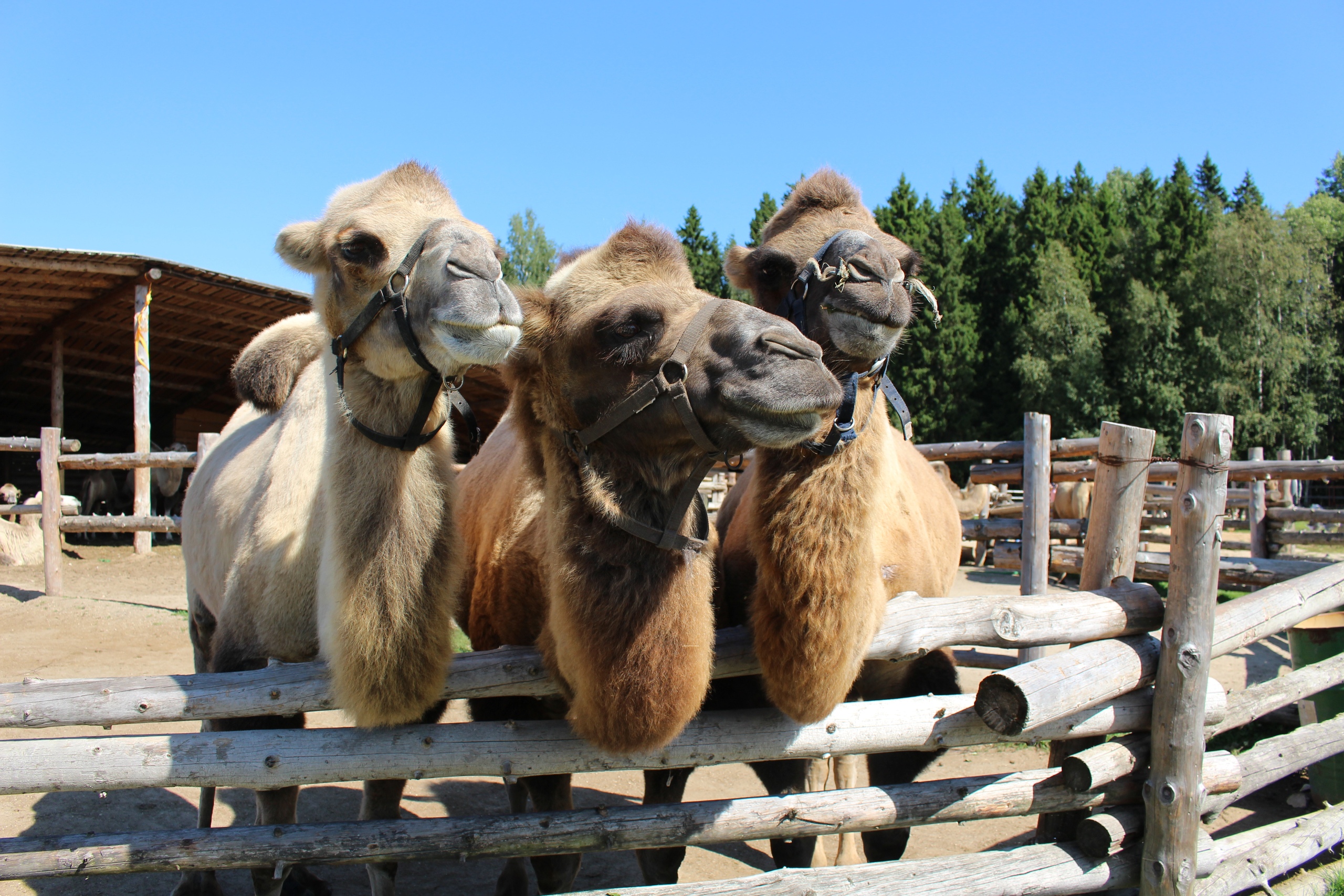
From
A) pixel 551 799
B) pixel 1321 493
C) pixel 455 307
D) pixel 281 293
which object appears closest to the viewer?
pixel 455 307

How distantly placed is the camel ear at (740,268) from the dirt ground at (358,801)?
2.83m

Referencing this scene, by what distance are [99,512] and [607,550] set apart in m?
23.0

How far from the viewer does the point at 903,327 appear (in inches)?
107

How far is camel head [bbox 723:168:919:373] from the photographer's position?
8.70ft

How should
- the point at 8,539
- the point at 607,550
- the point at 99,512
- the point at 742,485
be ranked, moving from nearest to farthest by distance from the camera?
the point at 607,550 → the point at 742,485 → the point at 8,539 → the point at 99,512

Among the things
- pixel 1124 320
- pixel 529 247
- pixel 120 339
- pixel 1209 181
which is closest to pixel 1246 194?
pixel 1209 181

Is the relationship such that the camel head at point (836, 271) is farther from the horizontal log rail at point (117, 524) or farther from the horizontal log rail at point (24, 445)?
the horizontal log rail at point (24, 445)

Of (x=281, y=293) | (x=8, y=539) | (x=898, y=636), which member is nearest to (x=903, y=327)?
(x=898, y=636)

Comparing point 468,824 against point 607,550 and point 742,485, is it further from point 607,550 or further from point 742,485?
point 742,485

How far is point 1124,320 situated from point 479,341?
112 ft

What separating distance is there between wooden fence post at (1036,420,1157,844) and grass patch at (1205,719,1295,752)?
3.05 meters

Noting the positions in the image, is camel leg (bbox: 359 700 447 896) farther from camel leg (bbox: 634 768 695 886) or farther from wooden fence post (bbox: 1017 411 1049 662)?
wooden fence post (bbox: 1017 411 1049 662)

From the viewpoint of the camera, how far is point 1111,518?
3377 millimetres

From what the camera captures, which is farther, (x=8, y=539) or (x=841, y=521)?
(x=8, y=539)
